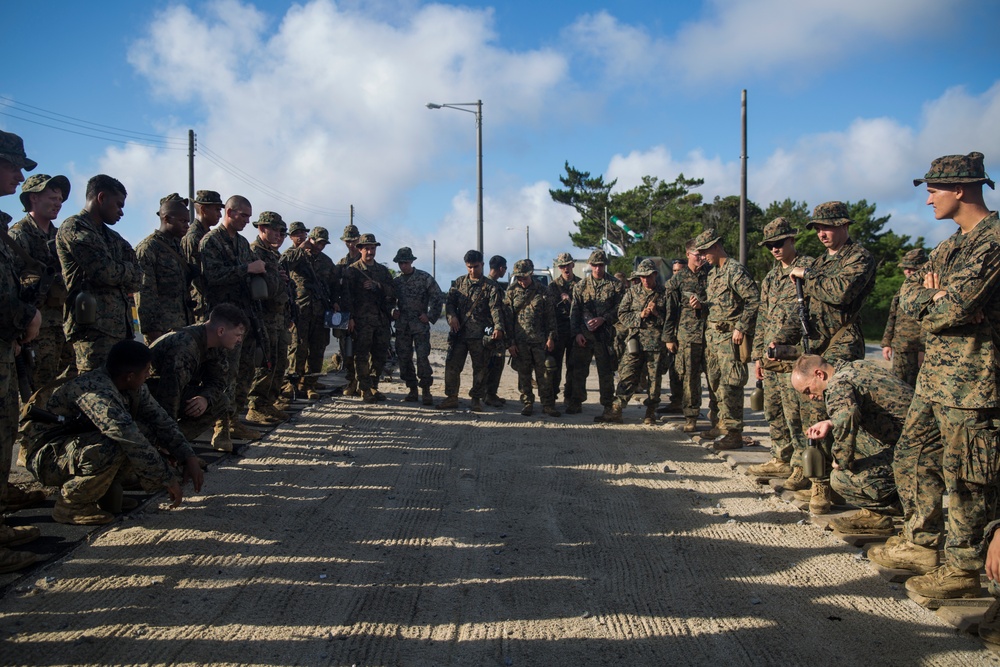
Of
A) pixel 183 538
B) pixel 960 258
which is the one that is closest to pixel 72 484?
pixel 183 538

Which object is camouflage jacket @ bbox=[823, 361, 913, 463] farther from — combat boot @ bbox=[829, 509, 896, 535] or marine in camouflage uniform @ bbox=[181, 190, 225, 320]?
marine in camouflage uniform @ bbox=[181, 190, 225, 320]

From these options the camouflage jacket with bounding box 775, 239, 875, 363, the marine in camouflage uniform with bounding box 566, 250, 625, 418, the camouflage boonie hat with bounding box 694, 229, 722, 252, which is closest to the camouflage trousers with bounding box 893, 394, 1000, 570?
the camouflage jacket with bounding box 775, 239, 875, 363

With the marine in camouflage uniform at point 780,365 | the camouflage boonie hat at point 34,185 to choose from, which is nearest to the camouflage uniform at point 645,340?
the marine in camouflage uniform at point 780,365

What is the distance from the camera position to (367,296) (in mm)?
9961

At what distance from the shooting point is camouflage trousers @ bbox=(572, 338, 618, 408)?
9.41 metres

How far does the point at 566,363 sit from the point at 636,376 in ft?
3.77

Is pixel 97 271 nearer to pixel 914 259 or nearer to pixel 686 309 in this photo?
pixel 686 309

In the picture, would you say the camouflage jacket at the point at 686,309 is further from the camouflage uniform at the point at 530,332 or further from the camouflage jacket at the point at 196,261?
the camouflage jacket at the point at 196,261

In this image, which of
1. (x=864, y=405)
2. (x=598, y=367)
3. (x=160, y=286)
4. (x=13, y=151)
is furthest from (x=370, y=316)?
(x=864, y=405)

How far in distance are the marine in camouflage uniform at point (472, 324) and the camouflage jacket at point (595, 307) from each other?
1047 millimetres

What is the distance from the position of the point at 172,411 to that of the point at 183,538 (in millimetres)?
1128

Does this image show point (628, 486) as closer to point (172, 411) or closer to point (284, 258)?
point (172, 411)

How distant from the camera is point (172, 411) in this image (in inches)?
203

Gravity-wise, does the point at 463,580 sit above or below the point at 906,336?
below
